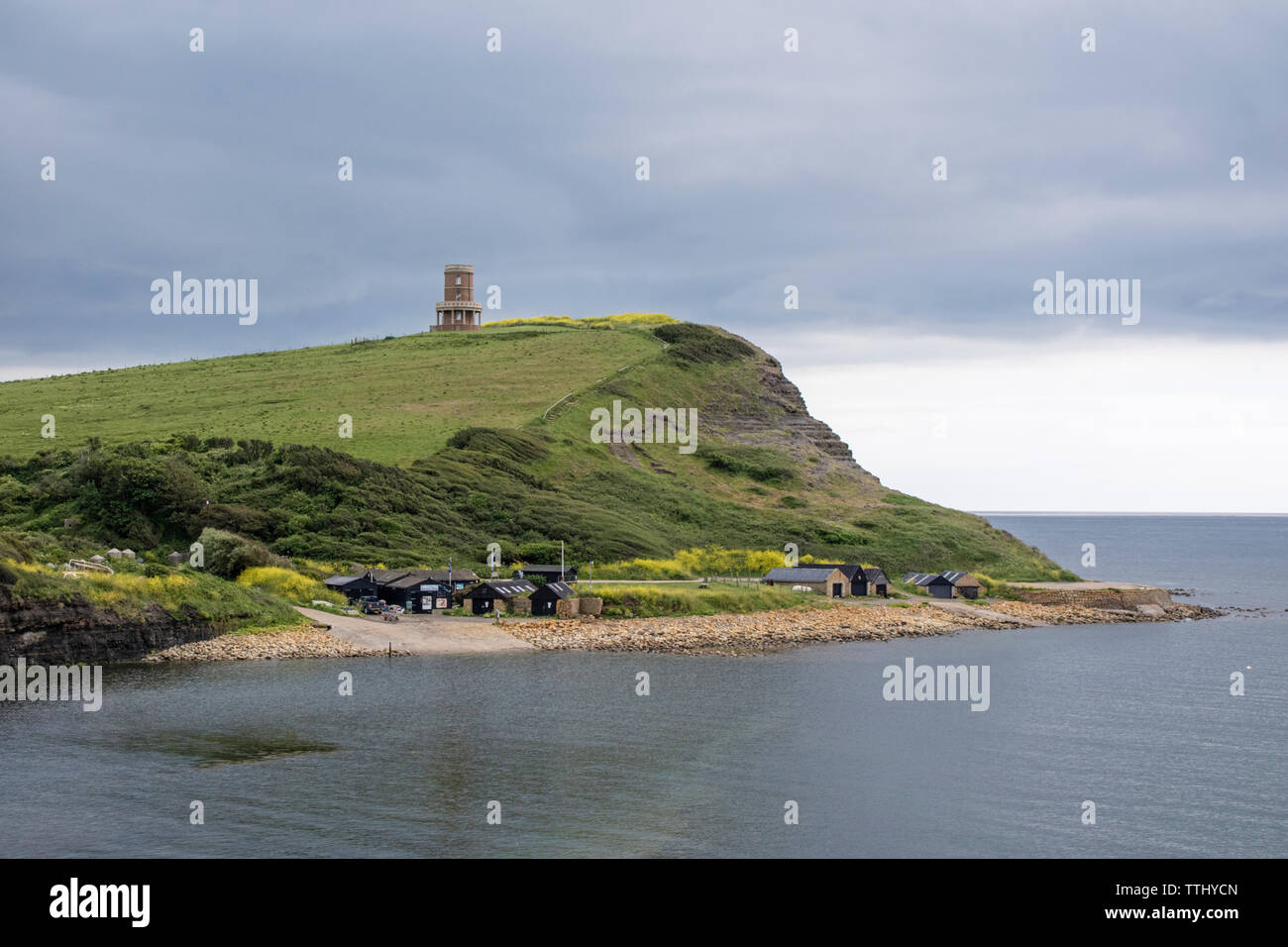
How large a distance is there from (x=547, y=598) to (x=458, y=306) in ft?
383

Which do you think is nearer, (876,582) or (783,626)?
(783,626)

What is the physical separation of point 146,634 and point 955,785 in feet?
160

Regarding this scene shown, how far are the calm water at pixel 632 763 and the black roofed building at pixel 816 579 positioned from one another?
3180 centimetres

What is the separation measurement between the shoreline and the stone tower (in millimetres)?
113052

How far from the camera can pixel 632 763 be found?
147 ft

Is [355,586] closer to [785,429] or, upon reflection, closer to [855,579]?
[855,579]

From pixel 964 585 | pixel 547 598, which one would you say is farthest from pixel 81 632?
pixel 964 585

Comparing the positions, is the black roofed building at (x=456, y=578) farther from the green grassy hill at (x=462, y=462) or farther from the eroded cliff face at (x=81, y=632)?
the eroded cliff face at (x=81, y=632)

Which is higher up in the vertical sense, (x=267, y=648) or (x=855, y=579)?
(x=855, y=579)

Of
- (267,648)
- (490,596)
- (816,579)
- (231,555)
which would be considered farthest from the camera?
(816,579)

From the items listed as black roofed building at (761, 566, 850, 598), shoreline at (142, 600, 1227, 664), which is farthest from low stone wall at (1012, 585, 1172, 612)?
black roofed building at (761, 566, 850, 598)

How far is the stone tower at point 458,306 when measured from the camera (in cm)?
19462

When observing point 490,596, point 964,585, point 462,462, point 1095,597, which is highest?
point 462,462

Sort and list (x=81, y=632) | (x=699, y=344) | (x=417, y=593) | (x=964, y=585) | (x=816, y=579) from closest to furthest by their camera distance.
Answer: (x=81, y=632) < (x=417, y=593) < (x=816, y=579) < (x=964, y=585) < (x=699, y=344)
